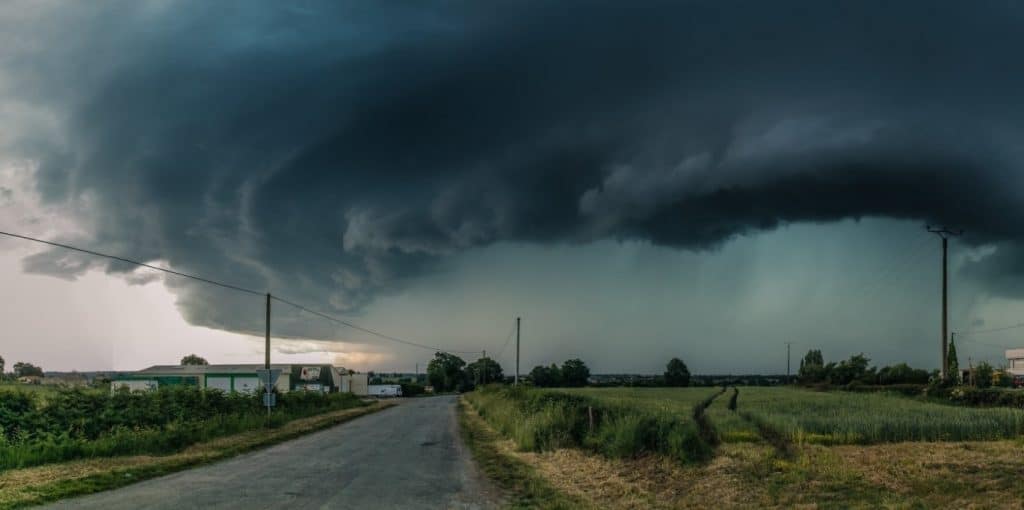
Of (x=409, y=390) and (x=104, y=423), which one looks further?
(x=409, y=390)

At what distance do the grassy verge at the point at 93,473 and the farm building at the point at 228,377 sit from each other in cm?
4937

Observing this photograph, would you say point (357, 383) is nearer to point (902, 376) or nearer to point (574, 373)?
point (574, 373)

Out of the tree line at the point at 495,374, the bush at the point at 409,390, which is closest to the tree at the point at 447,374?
the tree line at the point at 495,374

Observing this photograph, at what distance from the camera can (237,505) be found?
1374cm

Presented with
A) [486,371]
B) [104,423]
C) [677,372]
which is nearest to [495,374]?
[486,371]

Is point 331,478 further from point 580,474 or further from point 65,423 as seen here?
point 65,423

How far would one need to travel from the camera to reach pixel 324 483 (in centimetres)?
1666

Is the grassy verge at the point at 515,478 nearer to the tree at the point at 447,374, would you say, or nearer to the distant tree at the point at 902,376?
the distant tree at the point at 902,376

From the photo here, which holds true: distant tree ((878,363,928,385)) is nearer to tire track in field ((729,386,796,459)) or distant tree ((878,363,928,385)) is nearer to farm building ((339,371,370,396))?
tire track in field ((729,386,796,459))

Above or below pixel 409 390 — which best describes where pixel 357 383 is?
above

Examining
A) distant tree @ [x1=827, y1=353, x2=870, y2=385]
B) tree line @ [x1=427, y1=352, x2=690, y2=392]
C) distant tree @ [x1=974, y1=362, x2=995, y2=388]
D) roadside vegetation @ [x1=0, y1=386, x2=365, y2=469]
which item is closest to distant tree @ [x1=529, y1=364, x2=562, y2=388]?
tree line @ [x1=427, y1=352, x2=690, y2=392]

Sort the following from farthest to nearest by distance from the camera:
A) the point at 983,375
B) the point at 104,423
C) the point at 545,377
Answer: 1. the point at 545,377
2. the point at 983,375
3. the point at 104,423

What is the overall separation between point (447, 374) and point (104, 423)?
462ft

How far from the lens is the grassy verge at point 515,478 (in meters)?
14.3
